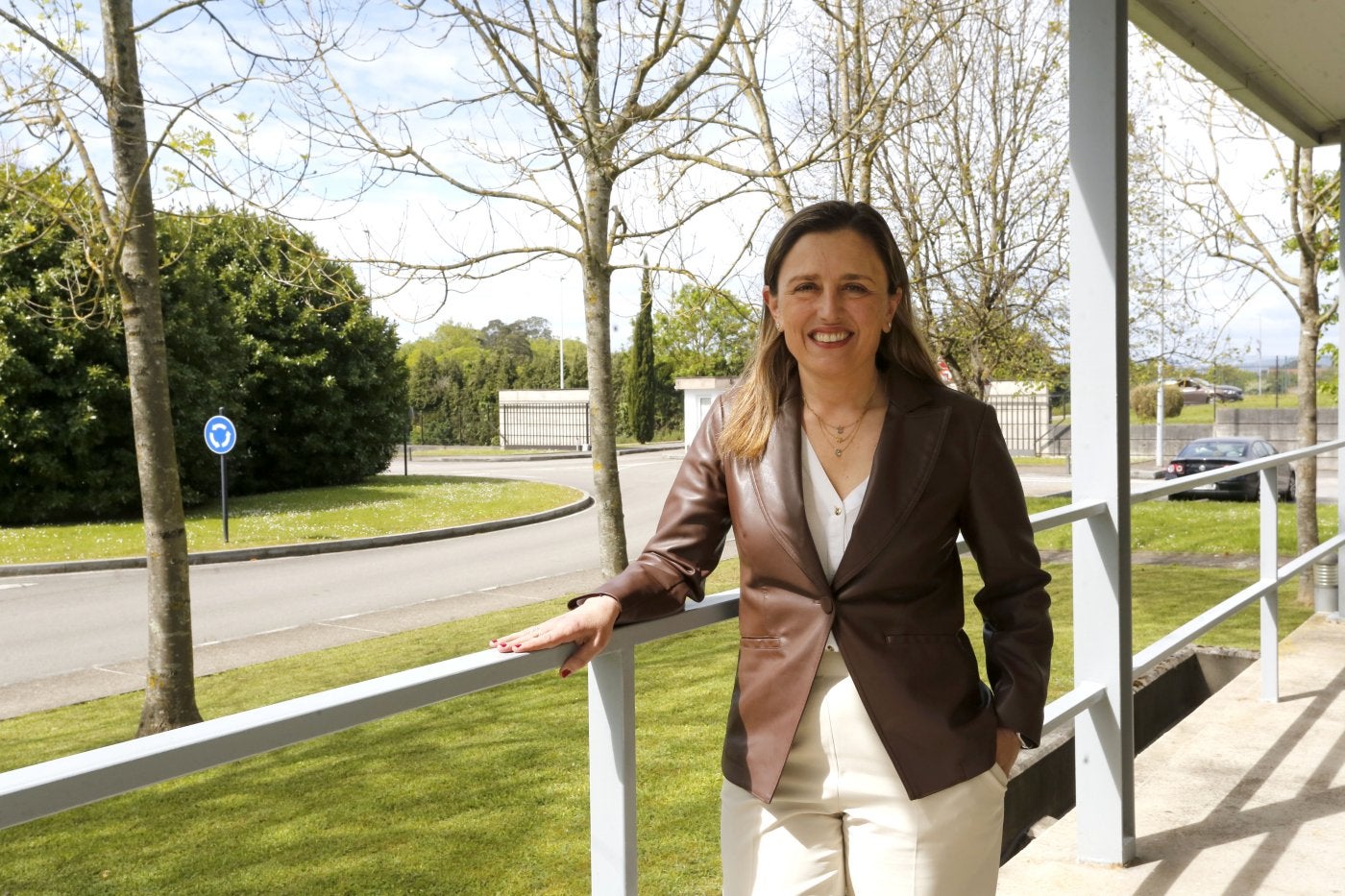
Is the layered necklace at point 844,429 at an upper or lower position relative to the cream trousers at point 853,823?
upper

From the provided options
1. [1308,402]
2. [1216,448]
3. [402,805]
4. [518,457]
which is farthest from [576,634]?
[518,457]

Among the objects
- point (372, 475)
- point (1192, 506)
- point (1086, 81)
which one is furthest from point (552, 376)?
point (1086, 81)

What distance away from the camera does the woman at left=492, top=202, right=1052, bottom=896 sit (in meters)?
1.61

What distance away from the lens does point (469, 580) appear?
12789 mm

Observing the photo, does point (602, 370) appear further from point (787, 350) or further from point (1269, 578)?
point (787, 350)

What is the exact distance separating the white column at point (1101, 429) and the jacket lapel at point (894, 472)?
1.71 meters

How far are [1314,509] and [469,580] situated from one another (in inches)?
327

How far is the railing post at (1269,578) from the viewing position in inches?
185

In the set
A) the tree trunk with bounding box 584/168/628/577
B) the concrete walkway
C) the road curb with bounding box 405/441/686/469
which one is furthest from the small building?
the concrete walkway

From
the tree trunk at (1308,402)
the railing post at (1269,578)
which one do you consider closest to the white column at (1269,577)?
the railing post at (1269,578)

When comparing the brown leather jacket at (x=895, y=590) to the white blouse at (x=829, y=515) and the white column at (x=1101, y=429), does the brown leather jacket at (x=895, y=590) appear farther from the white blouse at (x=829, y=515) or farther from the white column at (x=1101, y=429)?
the white column at (x=1101, y=429)

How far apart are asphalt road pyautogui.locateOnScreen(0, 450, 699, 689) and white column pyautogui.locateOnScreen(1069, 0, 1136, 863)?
25.6ft

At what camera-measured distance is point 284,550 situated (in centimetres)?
1557

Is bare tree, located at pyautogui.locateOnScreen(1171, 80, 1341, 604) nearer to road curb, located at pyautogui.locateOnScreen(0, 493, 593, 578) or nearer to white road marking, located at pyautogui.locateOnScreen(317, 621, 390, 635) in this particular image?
white road marking, located at pyautogui.locateOnScreen(317, 621, 390, 635)
